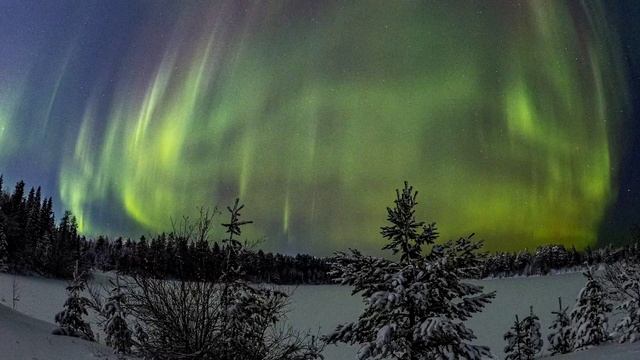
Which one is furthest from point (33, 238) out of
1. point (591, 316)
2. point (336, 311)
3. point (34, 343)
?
point (591, 316)

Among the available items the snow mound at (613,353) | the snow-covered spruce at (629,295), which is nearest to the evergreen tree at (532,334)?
the snow-covered spruce at (629,295)

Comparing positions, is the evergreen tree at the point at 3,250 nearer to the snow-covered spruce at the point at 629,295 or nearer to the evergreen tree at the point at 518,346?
the evergreen tree at the point at 518,346

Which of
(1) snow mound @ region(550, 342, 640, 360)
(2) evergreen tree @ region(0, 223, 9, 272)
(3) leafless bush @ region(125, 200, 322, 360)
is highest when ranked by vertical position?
(2) evergreen tree @ region(0, 223, 9, 272)

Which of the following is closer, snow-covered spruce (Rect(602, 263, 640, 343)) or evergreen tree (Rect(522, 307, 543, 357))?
snow-covered spruce (Rect(602, 263, 640, 343))

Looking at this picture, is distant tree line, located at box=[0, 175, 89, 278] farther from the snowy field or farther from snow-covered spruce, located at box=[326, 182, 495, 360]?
snow-covered spruce, located at box=[326, 182, 495, 360]

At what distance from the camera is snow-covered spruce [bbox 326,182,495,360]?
39.6ft

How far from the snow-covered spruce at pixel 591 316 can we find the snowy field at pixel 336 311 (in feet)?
47.6

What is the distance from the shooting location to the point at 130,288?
29.9 feet

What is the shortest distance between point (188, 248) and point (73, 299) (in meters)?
37.5

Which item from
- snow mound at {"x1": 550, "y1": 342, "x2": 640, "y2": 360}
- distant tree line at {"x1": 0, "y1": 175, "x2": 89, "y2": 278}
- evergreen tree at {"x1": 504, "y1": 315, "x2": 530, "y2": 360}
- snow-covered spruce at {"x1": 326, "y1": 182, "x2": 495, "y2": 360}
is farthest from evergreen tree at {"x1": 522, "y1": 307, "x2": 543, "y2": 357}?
distant tree line at {"x1": 0, "y1": 175, "x2": 89, "y2": 278}

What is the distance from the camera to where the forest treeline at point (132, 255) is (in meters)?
9.84

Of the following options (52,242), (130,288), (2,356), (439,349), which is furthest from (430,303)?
(52,242)

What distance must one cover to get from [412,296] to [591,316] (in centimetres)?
3283

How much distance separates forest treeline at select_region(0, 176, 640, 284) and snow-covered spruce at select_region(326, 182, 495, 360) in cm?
74
